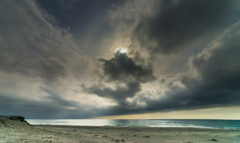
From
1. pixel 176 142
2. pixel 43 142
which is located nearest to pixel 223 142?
pixel 176 142

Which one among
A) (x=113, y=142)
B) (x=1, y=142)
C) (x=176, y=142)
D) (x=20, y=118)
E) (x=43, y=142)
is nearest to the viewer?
(x=1, y=142)

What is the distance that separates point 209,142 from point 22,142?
23.3 metres

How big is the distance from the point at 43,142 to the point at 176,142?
16719 mm

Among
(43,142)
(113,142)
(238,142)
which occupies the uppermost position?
(43,142)

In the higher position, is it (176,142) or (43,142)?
(43,142)

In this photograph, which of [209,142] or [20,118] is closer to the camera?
[209,142]

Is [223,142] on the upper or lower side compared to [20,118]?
lower

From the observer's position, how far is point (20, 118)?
1066 inches

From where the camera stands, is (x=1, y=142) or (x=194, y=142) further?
(x=194, y=142)

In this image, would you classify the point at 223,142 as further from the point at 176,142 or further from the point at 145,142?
the point at 145,142

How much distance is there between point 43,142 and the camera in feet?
34.2

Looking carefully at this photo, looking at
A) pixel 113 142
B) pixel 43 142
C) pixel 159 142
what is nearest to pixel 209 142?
pixel 159 142

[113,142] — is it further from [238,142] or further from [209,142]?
[238,142]

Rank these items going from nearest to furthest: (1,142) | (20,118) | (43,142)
Result: (1,142), (43,142), (20,118)
